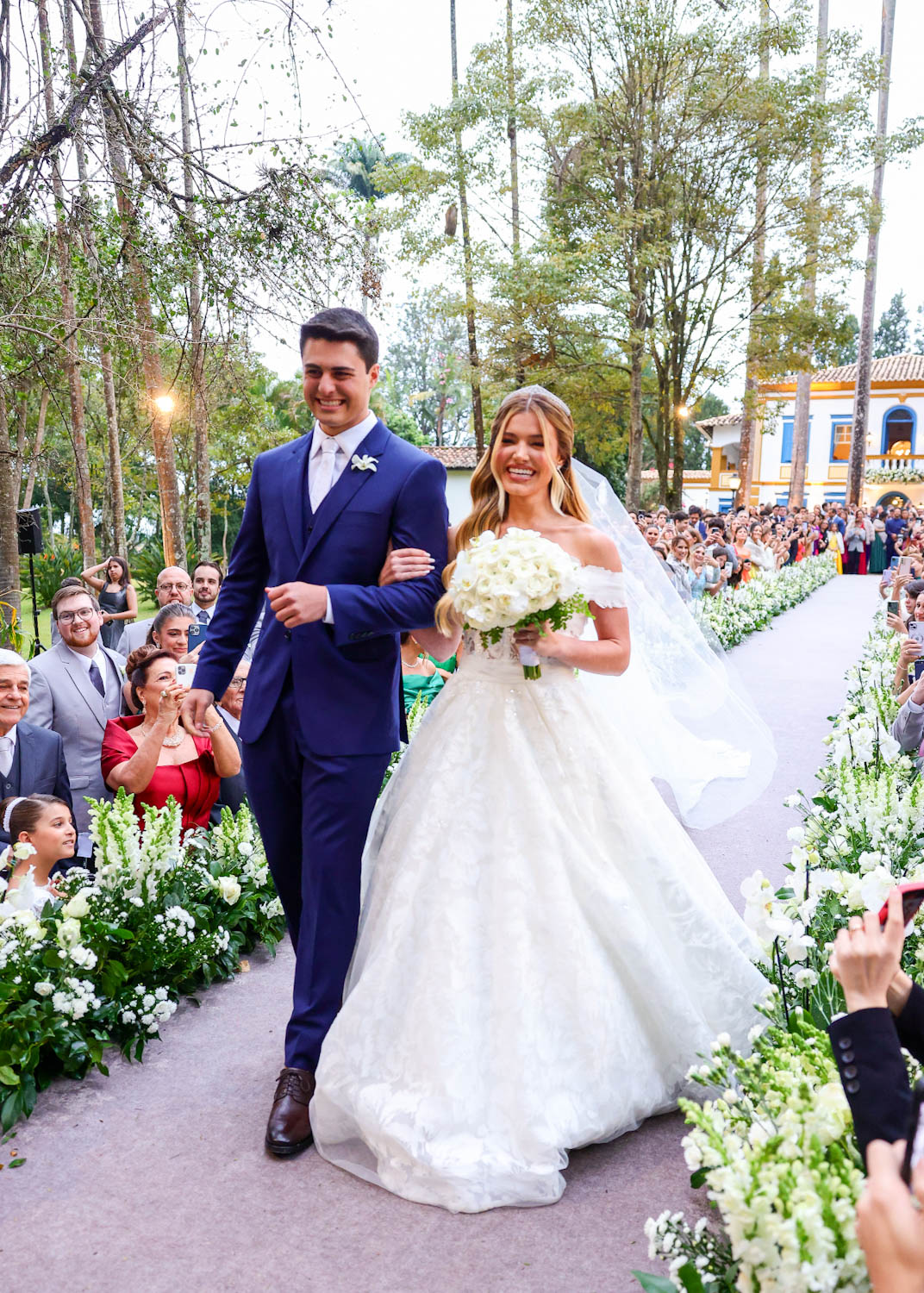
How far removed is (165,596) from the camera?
7.82 metres

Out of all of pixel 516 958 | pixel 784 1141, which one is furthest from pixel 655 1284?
pixel 516 958

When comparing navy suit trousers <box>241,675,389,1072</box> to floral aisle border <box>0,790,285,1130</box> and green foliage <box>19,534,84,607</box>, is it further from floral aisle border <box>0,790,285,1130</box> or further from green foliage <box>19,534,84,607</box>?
green foliage <box>19,534,84,607</box>

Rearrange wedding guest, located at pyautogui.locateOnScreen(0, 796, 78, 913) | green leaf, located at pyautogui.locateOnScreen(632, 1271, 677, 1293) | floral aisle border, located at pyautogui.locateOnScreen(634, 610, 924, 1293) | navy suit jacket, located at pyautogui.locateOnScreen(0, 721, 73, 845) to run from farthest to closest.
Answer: navy suit jacket, located at pyautogui.locateOnScreen(0, 721, 73, 845) → wedding guest, located at pyautogui.locateOnScreen(0, 796, 78, 913) → green leaf, located at pyautogui.locateOnScreen(632, 1271, 677, 1293) → floral aisle border, located at pyautogui.locateOnScreen(634, 610, 924, 1293)

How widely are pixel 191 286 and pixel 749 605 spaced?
1170cm

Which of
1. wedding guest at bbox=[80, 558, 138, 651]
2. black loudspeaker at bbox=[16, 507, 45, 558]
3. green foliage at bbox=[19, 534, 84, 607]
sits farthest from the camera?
green foliage at bbox=[19, 534, 84, 607]

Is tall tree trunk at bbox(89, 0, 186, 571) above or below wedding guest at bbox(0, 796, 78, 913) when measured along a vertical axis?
above

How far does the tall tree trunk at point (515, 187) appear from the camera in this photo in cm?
2250

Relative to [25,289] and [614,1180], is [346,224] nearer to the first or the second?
[25,289]

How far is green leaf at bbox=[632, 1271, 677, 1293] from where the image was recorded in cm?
213

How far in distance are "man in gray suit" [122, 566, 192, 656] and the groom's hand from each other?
490 centimetres

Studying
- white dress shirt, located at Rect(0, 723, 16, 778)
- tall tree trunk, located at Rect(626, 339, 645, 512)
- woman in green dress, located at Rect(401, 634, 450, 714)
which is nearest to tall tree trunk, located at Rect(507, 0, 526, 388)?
tall tree trunk, located at Rect(626, 339, 645, 512)

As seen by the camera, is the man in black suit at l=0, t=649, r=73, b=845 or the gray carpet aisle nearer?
the gray carpet aisle

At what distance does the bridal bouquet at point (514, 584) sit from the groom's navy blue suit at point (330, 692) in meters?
0.12

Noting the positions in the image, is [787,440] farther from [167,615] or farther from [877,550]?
[167,615]
